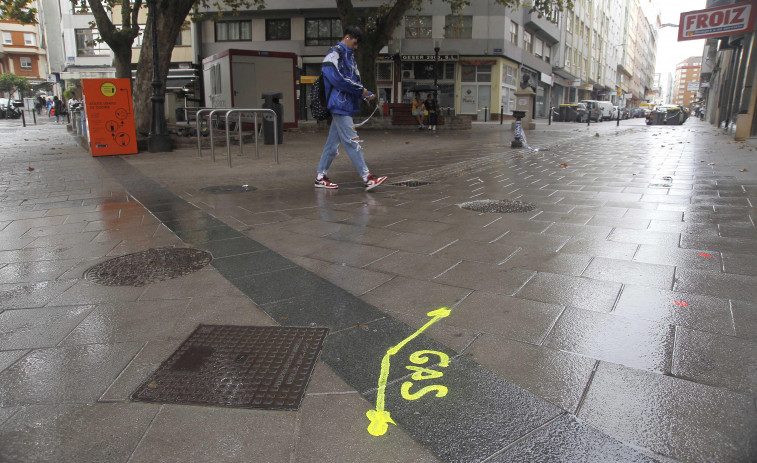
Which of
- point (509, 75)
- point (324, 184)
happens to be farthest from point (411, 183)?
point (509, 75)

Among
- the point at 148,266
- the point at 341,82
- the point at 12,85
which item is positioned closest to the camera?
the point at 148,266

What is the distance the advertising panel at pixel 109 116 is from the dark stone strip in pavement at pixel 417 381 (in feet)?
29.5

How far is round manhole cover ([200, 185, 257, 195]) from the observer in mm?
7055

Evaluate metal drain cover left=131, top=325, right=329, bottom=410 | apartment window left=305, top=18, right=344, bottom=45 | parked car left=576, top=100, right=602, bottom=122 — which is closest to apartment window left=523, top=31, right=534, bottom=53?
parked car left=576, top=100, right=602, bottom=122

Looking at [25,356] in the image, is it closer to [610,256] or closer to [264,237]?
[264,237]

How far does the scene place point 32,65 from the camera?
261 feet

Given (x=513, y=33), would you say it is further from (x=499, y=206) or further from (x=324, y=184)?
(x=499, y=206)

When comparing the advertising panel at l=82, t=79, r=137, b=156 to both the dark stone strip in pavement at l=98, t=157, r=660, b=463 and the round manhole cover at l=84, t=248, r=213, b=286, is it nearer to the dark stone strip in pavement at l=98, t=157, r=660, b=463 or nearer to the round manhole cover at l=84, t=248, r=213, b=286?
the round manhole cover at l=84, t=248, r=213, b=286

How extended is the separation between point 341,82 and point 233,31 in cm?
3425

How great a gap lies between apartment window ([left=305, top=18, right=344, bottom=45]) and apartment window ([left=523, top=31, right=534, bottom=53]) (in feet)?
51.9

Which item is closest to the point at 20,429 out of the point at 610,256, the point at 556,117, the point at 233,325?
the point at 233,325

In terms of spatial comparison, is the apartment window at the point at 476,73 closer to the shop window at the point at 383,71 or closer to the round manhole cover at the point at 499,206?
the shop window at the point at 383,71

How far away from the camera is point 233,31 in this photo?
36500mm

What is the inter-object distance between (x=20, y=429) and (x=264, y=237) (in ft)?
9.32
